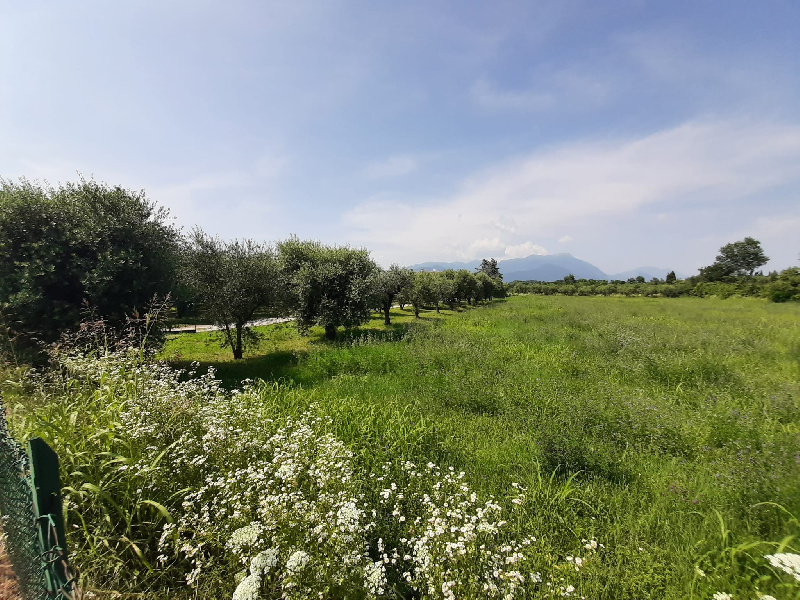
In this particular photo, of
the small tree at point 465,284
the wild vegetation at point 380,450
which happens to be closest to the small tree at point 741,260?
the small tree at point 465,284

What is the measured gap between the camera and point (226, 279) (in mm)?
14695

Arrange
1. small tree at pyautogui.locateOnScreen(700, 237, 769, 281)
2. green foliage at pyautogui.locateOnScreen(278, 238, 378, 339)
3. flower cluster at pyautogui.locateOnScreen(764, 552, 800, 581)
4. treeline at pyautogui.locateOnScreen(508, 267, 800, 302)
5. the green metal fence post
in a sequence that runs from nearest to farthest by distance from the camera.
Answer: the green metal fence post, flower cluster at pyautogui.locateOnScreen(764, 552, 800, 581), green foliage at pyautogui.locateOnScreen(278, 238, 378, 339), treeline at pyautogui.locateOnScreen(508, 267, 800, 302), small tree at pyautogui.locateOnScreen(700, 237, 769, 281)

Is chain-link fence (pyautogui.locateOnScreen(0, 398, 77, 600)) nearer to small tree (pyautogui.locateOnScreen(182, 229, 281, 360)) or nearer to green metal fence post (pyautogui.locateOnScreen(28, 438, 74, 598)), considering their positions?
green metal fence post (pyautogui.locateOnScreen(28, 438, 74, 598))

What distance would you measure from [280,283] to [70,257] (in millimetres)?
8180

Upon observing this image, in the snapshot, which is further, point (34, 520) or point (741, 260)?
point (741, 260)

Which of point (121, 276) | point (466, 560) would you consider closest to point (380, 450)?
point (466, 560)

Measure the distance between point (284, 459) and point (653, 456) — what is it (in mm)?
6851

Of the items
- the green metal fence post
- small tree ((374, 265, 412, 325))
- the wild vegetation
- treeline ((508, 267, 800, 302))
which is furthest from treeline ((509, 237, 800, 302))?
the green metal fence post

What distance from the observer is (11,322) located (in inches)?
368

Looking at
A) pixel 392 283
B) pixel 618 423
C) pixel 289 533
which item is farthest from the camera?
pixel 392 283

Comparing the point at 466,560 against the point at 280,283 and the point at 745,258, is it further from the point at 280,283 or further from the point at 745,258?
the point at 745,258

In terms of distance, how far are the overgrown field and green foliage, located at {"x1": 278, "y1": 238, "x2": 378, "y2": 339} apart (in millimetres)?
9398

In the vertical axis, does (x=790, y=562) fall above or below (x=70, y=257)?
below

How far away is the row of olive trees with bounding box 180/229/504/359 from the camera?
14672mm
